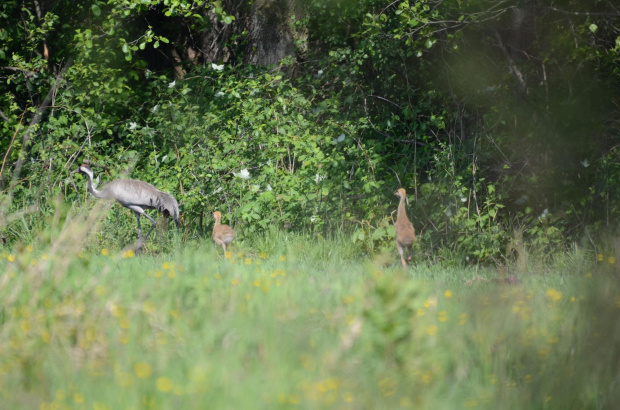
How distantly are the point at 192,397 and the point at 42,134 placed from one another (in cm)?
1032

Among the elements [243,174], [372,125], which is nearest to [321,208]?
[243,174]

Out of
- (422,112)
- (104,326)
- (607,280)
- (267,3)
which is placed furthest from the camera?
(267,3)

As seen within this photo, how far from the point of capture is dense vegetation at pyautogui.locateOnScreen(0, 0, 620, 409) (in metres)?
4.06

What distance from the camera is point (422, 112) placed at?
11.3 m

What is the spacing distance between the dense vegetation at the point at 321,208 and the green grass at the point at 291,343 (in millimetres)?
18

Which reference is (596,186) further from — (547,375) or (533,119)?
(547,375)

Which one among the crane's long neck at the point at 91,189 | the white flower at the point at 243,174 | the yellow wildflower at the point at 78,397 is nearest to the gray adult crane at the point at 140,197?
the crane's long neck at the point at 91,189

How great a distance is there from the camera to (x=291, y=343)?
4172mm

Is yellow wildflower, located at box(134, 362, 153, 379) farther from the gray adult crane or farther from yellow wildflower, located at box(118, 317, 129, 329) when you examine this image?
the gray adult crane

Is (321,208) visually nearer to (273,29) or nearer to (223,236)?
(223,236)

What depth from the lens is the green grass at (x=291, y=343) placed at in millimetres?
3619

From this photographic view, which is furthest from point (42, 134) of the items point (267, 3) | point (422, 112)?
point (422, 112)

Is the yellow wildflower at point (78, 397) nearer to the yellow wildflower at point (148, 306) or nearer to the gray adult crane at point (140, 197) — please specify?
the yellow wildflower at point (148, 306)

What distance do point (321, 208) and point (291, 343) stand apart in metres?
5.77
